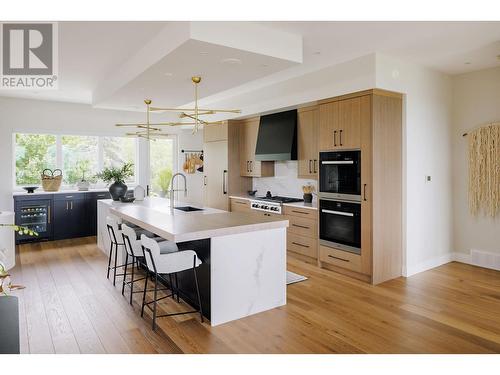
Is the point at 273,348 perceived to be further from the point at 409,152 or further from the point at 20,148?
the point at 20,148

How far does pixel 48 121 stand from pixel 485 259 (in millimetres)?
7554

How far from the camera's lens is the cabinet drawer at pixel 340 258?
4.39 m

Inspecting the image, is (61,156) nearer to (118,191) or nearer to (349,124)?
(118,191)

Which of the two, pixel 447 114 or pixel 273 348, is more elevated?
pixel 447 114

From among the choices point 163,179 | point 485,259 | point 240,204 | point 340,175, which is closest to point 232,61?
point 340,175

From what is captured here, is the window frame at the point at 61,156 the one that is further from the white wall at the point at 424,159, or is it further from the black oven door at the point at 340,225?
the white wall at the point at 424,159

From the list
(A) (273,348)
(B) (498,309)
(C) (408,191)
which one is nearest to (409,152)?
(C) (408,191)

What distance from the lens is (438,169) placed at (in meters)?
4.96

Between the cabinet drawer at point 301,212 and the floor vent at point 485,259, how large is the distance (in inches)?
88.5

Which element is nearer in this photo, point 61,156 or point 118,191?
point 118,191

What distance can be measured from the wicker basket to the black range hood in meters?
3.80

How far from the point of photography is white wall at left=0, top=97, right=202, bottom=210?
21.5ft

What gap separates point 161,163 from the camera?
8.28m
